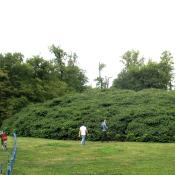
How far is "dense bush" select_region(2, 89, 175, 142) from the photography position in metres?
38.6

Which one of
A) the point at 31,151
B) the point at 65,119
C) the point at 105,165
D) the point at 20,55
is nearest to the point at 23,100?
the point at 20,55

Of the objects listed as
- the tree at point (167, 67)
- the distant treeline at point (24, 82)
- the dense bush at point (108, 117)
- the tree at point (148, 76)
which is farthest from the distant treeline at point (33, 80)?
the tree at point (167, 67)

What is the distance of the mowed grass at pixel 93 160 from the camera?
64.1ft

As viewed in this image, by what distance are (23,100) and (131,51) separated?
4386cm

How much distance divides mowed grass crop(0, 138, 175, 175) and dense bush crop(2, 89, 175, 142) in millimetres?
8498

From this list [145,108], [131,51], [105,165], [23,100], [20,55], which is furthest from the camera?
[131,51]

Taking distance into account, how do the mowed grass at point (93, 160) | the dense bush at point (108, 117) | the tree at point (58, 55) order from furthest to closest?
1. the tree at point (58, 55)
2. the dense bush at point (108, 117)
3. the mowed grass at point (93, 160)

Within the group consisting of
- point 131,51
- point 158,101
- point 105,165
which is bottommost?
point 105,165

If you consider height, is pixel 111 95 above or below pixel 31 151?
above

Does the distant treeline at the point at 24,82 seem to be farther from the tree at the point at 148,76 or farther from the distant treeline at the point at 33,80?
the tree at the point at 148,76

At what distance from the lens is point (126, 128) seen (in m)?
39.8

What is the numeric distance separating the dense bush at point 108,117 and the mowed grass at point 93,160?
8.50 m

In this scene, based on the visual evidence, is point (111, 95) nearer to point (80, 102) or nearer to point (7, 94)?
point (80, 102)

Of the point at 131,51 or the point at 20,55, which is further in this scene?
the point at 131,51
